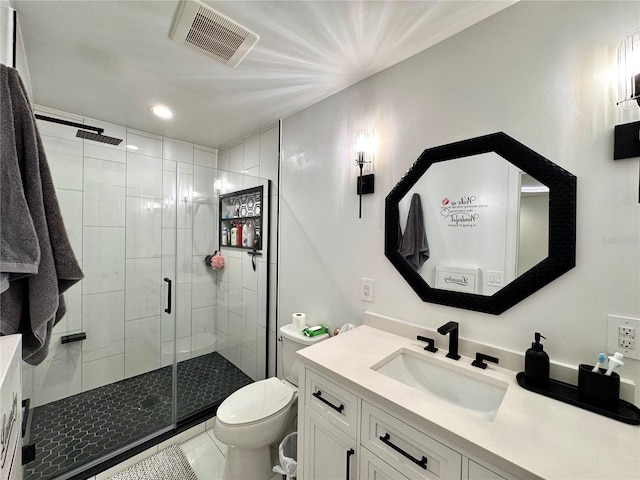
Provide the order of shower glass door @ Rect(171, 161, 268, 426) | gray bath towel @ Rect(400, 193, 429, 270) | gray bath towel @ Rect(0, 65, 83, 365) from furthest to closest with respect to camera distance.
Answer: shower glass door @ Rect(171, 161, 268, 426) < gray bath towel @ Rect(400, 193, 429, 270) < gray bath towel @ Rect(0, 65, 83, 365)

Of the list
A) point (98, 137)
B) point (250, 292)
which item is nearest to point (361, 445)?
point (250, 292)

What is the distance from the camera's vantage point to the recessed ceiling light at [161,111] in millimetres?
1994

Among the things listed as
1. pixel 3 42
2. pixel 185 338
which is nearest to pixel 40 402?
pixel 185 338

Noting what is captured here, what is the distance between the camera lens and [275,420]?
1.47 m

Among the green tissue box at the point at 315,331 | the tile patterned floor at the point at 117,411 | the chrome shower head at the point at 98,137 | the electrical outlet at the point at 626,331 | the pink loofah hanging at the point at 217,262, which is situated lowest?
the tile patterned floor at the point at 117,411

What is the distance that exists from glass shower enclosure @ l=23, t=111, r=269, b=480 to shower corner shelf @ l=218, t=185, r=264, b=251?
0.06m

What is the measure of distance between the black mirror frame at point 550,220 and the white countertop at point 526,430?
11.6 inches

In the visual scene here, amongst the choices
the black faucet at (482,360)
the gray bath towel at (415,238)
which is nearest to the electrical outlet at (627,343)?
the black faucet at (482,360)

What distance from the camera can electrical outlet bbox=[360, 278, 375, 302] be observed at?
1.57 meters

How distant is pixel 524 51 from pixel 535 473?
1.42m

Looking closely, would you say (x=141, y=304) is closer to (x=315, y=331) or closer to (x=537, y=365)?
(x=315, y=331)

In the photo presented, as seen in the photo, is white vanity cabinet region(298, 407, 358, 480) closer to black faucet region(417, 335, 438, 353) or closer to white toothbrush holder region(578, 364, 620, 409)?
black faucet region(417, 335, 438, 353)

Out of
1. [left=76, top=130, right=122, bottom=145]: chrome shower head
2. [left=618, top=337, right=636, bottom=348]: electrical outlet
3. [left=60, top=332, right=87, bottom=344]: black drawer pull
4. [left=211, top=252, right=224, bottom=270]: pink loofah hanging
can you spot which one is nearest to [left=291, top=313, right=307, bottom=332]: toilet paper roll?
[left=211, top=252, right=224, bottom=270]: pink loofah hanging

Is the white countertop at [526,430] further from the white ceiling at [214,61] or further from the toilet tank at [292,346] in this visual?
the white ceiling at [214,61]
